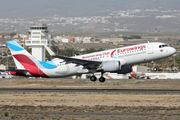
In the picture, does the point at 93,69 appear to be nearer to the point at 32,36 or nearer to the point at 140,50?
the point at 140,50

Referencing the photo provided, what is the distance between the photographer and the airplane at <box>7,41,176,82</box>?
42875 mm

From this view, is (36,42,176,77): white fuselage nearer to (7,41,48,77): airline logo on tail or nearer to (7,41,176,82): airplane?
(7,41,176,82): airplane

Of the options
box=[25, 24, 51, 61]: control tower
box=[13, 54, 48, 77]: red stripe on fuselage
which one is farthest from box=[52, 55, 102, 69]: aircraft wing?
box=[25, 24, 51, 61]: control tower

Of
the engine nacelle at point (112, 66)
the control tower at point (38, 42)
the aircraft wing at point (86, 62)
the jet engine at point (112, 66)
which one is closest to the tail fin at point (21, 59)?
the aircraft wing at point (86, 62)

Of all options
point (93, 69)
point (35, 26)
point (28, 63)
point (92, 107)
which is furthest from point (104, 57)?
point (35, 26)

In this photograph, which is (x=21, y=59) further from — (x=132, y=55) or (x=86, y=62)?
(x=132, y=55)

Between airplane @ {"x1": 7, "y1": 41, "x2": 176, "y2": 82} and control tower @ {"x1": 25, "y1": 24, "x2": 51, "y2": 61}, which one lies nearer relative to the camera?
airplane @ {"x1": 7, "y1": 41, "x2": 176, "y2": 82}

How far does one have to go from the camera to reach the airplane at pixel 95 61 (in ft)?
141

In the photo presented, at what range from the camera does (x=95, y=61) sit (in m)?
43.6

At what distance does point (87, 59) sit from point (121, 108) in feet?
64.3

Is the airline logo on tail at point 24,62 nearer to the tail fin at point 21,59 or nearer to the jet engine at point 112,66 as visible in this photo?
the tail fin at point 21,59

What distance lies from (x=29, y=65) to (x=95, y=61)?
10.5 m

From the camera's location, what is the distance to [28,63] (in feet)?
156

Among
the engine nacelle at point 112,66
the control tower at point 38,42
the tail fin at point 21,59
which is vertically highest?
the control tower at point 38,42
